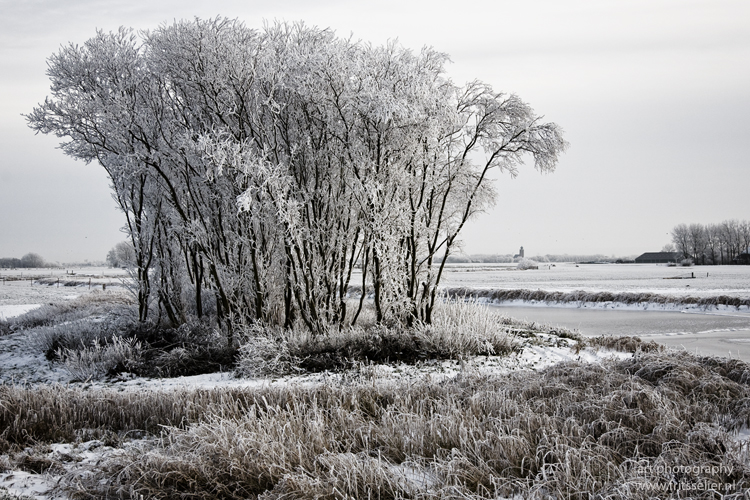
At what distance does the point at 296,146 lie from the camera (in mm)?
8602

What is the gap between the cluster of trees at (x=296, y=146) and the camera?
27.8ft

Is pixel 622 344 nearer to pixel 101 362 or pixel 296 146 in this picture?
pixel 296 146

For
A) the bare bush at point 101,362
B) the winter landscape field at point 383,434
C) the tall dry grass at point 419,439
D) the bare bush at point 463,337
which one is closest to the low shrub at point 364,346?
the bare bush at point 463,337

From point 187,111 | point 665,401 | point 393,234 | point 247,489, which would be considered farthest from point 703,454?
point 187,111

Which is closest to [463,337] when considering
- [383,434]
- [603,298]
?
[383,434]

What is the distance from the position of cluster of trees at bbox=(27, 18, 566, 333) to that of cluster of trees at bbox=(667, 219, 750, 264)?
103 meters

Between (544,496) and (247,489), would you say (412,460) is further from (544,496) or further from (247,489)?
(247,489)

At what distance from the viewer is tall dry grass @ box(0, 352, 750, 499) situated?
329cm

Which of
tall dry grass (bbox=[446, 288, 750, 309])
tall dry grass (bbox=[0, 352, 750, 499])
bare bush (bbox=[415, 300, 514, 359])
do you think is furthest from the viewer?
tall dry grass (bbox=[446, 288, 750, 309])

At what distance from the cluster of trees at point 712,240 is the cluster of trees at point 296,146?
10289 cm

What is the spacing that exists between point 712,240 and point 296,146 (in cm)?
11458

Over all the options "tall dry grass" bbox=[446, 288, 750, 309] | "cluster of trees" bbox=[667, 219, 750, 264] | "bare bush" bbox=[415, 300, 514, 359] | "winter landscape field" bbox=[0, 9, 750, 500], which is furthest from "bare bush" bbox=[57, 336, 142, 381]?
"cluster of trees" bbox=[667, 219, 750, 264]

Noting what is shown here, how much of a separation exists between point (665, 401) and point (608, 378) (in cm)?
93

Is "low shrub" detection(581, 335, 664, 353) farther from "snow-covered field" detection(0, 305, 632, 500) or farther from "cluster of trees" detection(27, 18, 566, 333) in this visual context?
"cluster of trees" detection(27, 18, 566, 333)
